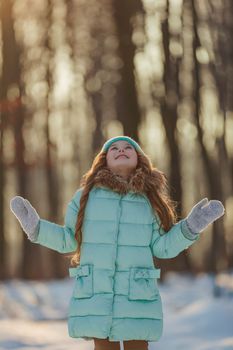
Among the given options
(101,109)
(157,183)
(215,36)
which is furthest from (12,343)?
(101,109)

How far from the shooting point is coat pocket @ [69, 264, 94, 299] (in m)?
5.20

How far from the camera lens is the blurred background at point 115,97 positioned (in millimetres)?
17844

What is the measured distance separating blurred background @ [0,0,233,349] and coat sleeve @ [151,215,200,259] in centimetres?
1091

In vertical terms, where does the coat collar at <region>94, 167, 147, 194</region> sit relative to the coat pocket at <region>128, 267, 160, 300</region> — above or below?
above

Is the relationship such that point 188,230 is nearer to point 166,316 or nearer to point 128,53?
point 166,316

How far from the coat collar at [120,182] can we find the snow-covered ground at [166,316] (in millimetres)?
3088

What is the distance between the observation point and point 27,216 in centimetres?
545

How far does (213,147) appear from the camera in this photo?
19.6 m

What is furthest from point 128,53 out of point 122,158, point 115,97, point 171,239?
point 171,239

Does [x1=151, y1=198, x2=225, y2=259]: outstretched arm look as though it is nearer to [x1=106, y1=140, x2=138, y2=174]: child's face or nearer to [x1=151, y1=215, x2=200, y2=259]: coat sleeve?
[x1=151, y1=215, x2=200, y2=259]: coat sleeve

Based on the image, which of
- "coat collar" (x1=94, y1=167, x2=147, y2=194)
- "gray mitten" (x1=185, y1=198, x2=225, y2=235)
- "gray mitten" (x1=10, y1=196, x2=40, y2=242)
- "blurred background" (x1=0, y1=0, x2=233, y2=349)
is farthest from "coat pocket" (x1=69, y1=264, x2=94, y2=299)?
"blurred background" (x1=0, y1=0, x2=233, y2=349)

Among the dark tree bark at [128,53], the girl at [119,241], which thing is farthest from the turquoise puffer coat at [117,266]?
the dark tree bark at [128,53]

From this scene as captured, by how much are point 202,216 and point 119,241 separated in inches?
19.5

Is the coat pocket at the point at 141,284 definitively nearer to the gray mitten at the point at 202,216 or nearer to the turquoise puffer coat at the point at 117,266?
the turquoise puffer coat at the point at 117,266
